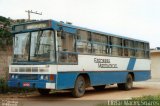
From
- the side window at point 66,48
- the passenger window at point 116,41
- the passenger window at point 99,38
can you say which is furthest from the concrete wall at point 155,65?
the side window at point 66,48

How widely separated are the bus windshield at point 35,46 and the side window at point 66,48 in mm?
383

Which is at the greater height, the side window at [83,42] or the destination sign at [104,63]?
the side window at [83,42]

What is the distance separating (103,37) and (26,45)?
478 centimetres

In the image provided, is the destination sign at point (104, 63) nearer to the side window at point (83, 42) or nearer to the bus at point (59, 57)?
the bus at point (59, 57)

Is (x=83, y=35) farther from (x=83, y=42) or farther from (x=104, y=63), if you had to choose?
(x=104, y=63)

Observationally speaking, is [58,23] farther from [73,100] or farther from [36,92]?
[36,92]

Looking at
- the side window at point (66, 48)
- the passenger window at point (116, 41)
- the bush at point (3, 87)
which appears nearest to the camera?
the side window at point (66, 48)

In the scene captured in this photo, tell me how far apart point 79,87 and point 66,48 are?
201cm

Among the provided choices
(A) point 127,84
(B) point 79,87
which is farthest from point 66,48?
(A) point 127,84

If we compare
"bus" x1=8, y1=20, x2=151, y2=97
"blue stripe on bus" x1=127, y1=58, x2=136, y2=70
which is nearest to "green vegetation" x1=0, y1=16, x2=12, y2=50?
"bus" x1=8, y1=20, x2=151, y2=97

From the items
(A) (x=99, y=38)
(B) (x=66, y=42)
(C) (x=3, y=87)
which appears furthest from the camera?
(A) (x=99, y=38)

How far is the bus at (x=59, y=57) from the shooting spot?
15.2 metres

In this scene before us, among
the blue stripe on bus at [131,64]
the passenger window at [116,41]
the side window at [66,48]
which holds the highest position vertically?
the passenger window at [116,41]

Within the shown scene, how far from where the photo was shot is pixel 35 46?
51.5 ft
